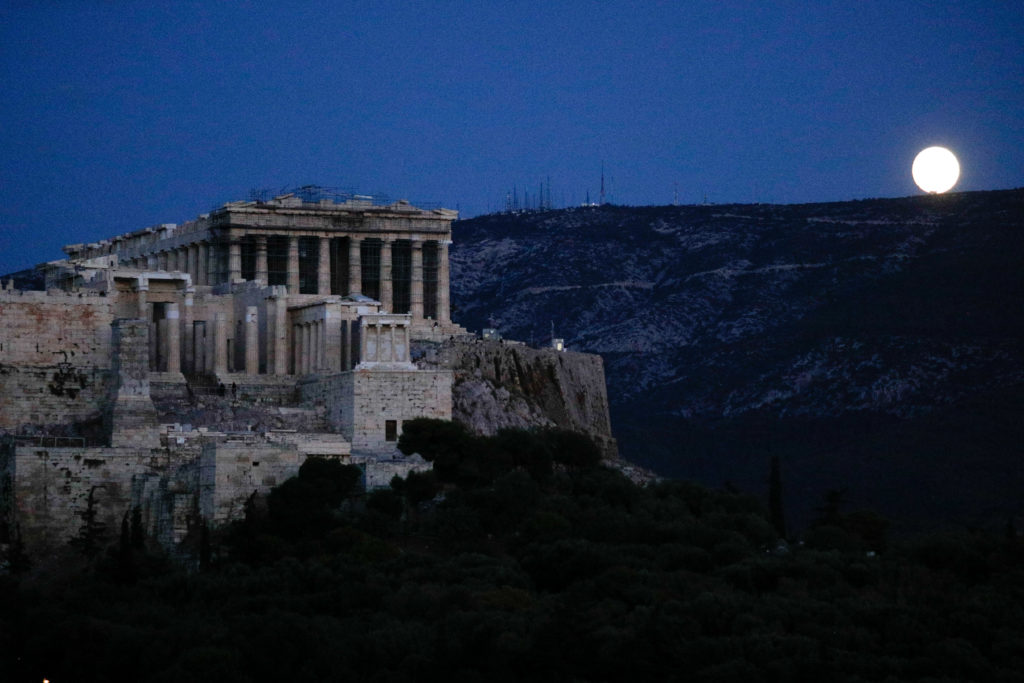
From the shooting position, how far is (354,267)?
95375 mm

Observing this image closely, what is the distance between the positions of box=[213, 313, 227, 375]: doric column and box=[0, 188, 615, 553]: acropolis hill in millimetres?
84

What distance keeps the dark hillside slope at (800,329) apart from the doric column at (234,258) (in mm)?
31995

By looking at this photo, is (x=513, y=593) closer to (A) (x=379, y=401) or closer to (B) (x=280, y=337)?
(A) (x=379, y=401)

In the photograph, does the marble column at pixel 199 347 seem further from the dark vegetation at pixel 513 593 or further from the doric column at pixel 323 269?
the doric column at pixel 323 269

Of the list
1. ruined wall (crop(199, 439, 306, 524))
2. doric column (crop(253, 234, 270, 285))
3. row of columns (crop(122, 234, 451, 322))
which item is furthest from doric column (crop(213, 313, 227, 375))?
ruined wall (crop(199, 439, 306, 524))

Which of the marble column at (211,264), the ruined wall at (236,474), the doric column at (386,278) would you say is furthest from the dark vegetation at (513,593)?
the marble column at (211,264)

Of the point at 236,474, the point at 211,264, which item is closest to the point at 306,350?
the point at 211,264

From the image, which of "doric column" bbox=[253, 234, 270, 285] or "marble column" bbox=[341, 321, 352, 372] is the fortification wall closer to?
"marble column" bbox=[341, 321, 352, 372]

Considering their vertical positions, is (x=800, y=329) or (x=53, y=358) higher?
(x=800, y=329)

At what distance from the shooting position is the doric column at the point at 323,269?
311 feet

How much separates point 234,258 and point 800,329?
2029 inches

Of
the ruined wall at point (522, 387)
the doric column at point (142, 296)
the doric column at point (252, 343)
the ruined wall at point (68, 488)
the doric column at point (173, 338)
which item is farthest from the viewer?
the ruined wall at point (522, 387)

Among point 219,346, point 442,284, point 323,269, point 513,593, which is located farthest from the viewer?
point 442,284

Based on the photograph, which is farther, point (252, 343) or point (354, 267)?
point (354, 267)
